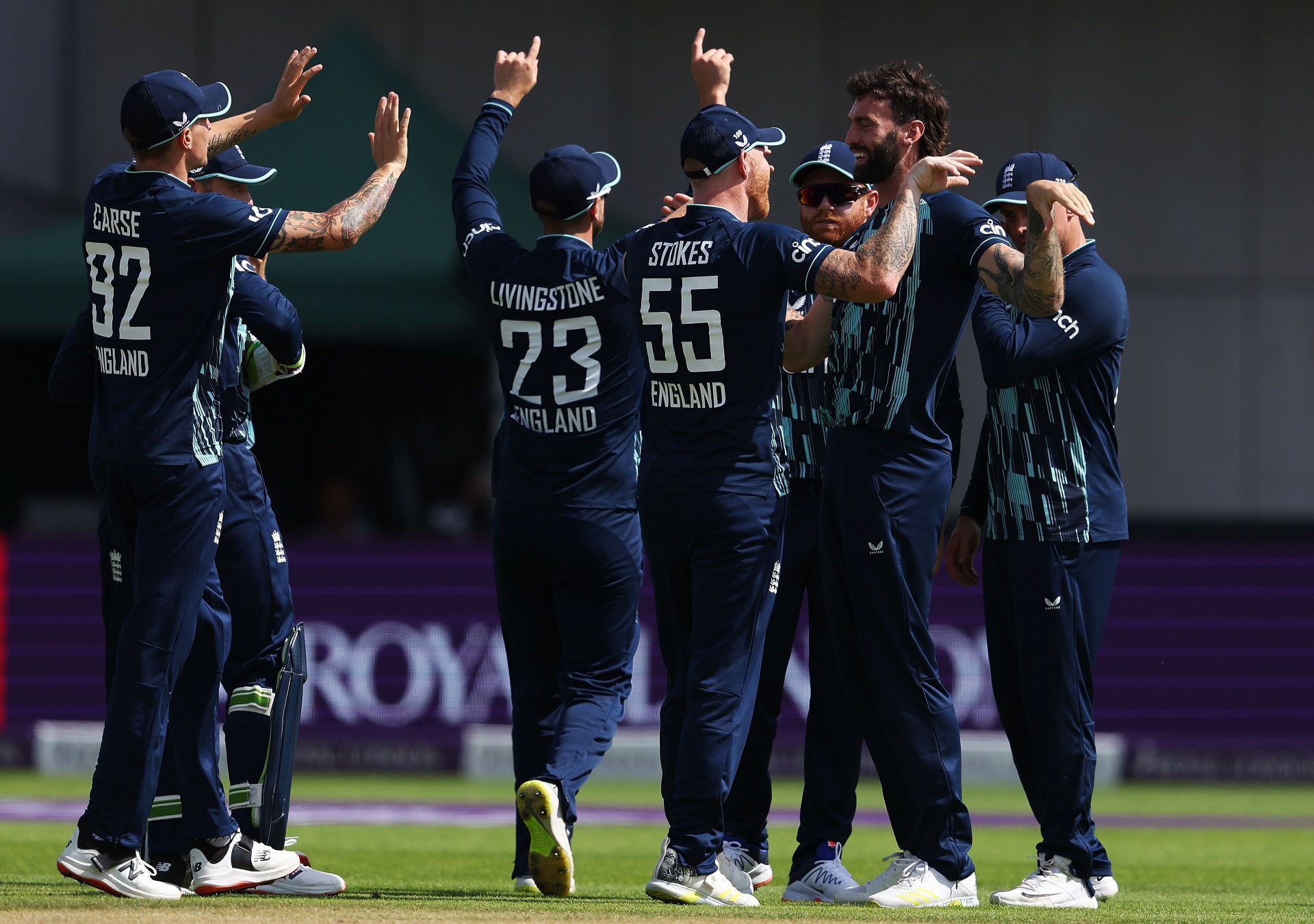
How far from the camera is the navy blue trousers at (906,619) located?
18.4 ft

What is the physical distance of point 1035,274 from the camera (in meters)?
5.33

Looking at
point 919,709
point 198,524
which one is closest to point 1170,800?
point 919,709

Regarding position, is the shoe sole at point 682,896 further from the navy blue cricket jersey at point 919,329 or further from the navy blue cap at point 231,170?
the navy blue cap at point 231,170

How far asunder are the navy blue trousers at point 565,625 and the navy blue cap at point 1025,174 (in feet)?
5.42

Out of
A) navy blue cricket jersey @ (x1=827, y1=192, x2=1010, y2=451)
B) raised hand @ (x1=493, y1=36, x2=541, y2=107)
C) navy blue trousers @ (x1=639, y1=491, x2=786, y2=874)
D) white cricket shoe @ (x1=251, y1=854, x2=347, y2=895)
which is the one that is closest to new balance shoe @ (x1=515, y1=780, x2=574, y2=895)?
navy blue trousers @ (x1=639, y1=491, x2=786, y2=874)

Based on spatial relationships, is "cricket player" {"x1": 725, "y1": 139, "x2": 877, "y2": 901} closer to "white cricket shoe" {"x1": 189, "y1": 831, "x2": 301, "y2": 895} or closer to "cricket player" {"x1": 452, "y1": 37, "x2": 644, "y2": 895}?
"cricket player" {"x1": 452, "y1": 37, "x2": 644, "y2": 895}

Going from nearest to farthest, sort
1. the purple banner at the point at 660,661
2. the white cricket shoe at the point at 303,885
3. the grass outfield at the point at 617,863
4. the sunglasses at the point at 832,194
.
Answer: the grass outfield at the point at 617,863
the white cricket shoe at the point at 303,885
the sunglasses at the point at 832,194
the purple banner at the point at 660,661

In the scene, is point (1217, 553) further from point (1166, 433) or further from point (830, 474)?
point (830, 474)

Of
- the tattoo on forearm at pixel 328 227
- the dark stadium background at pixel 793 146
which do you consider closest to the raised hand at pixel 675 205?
the tattoo on forearm at pixel 328 227

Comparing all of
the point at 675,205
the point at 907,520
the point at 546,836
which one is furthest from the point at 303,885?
the point at 675,205

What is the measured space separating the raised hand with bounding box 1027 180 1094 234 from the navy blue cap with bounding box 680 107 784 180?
0.82 metres

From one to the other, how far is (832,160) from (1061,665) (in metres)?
1.87

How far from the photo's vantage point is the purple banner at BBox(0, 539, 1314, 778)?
1195 cm

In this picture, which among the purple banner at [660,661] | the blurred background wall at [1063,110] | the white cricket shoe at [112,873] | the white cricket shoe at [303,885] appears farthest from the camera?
the blurred background wall at [1063,110]
